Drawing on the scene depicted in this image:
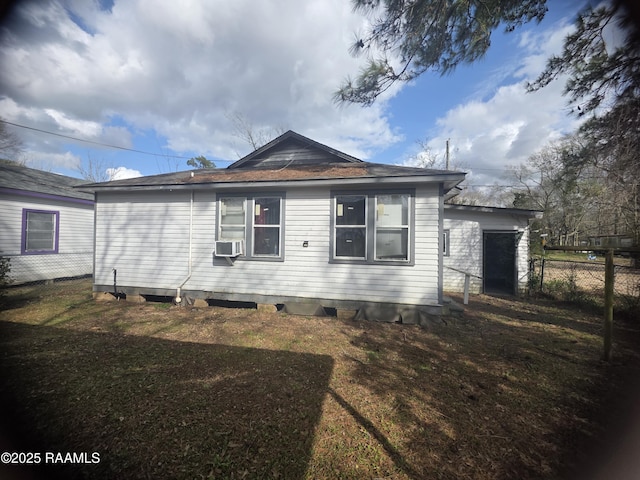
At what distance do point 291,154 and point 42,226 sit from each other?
29.5ft

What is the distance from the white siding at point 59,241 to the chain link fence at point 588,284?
1478 cm

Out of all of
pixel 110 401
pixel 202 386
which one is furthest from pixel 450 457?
pixel 110 401

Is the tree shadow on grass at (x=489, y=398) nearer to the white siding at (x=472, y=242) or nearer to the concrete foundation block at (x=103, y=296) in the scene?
the white siding at (x=472, y=242)

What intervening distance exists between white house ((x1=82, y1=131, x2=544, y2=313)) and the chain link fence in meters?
3.18

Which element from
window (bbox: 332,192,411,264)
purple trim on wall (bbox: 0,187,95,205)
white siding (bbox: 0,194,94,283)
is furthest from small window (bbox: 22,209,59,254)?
window (bbox: 332,192,411,264)

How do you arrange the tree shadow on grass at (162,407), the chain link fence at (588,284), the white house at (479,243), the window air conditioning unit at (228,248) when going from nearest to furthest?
1. the tree shadow on grass at (162,407)
2. the chain link fence at (588,284)
3. the window air conditioning unit at (228,248)
4. the white house at (479,243)

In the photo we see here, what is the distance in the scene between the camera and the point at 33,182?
9266 millimetres

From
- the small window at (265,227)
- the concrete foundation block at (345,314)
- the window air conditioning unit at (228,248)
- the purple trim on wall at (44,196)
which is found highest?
the purple trim on wall at (44,196)

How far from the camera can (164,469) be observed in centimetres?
202

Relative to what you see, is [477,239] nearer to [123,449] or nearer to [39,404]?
[123,449]

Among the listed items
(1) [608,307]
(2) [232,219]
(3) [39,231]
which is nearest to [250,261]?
(2) [232,219]

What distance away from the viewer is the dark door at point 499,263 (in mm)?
9531

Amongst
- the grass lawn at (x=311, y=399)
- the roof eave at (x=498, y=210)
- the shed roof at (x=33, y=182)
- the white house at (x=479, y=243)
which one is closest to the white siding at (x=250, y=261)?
the grass lawn at (x=311, y=399)

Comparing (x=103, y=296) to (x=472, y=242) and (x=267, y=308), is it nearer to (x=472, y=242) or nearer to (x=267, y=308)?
(x=267, y=308)
